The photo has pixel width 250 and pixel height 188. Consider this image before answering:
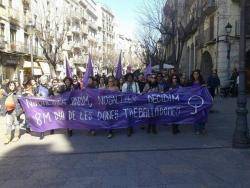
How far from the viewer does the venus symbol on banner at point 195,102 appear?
11.0m

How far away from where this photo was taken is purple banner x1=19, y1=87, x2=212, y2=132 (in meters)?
10.9

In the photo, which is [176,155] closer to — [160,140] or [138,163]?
[138,163]

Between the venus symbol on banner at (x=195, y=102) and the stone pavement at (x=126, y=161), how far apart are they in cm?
69

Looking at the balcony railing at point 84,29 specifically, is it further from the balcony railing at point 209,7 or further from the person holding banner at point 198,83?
the person holding banner at point 198,83

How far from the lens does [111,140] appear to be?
1026 cm

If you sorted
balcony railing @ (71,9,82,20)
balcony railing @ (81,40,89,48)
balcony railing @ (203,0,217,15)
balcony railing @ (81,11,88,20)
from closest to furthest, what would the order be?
balcony railing @ (203,0,217,15)
balcony railing @ (71,9,82,20)
balcony railing @ (81,40,89,48)
balcony railing @ (81,11,88,20)

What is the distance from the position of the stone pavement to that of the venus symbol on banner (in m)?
0.69

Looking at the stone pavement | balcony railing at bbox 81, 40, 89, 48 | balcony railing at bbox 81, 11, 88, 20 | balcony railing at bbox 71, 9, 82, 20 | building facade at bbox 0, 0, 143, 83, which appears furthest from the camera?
balcony railing at bbox 81, 11, 88, 20

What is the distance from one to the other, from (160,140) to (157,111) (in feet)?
3.74

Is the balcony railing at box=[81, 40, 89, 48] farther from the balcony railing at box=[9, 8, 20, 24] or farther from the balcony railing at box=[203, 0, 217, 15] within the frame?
the balcony railing at box=[203, 0, 217, 15]

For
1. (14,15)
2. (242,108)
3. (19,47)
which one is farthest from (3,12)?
(242,108)

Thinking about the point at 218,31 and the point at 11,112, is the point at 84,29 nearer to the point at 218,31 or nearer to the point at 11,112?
the point at 218,31

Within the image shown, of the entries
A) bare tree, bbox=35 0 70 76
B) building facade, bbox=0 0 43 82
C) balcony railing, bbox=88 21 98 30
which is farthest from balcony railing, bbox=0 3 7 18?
balcony railing, bbox=88 21 98 30

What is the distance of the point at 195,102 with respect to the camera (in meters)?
11.0
